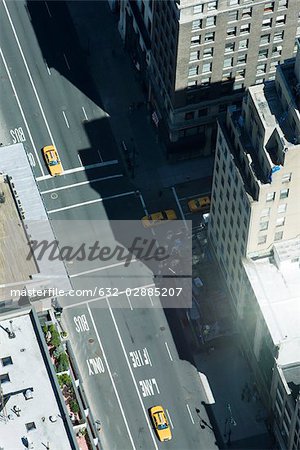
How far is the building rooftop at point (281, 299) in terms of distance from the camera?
177 m

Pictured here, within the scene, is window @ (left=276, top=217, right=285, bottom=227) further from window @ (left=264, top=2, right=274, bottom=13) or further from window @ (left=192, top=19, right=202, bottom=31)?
window @ (left=264, top=2, right=274, bottom=13)

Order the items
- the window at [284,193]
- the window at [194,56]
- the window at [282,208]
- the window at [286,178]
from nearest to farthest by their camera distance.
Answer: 1. the window at [286,178]
2. the window at [284,193]
3. the window at [282,208]
4. the window at [194,56]

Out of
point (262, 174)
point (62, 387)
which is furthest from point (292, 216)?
point (62, 387)

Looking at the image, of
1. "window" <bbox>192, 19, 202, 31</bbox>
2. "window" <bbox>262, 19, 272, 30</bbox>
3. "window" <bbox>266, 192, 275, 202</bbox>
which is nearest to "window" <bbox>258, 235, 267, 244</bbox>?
"window" <bbox>266, 192, 275, 202</bbox>

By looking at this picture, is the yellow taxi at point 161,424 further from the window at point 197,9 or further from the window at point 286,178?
the window at point 197,9

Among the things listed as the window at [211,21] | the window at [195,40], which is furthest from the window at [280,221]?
the window at [211,21]

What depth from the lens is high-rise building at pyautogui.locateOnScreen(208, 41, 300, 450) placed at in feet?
547

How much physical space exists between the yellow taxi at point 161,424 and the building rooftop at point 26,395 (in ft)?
115

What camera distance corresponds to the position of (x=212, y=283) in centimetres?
19862

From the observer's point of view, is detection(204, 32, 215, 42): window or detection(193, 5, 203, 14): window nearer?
detection(193, 5, 203, 14): window

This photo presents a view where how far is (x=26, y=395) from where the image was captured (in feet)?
514

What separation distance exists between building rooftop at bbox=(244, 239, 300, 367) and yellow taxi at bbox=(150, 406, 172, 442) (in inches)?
844

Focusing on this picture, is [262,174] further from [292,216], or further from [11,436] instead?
[11,436]

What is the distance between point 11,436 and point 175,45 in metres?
71.2
